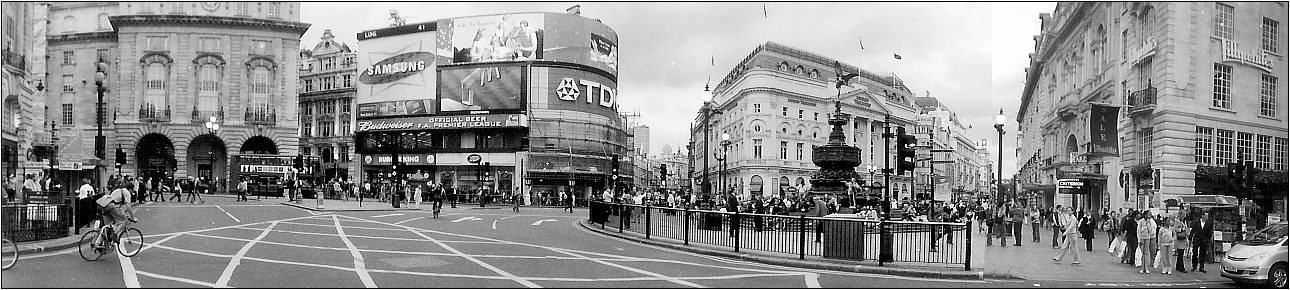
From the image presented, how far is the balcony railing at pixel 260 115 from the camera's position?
68.2 m

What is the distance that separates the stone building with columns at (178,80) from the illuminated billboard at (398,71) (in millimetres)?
9131

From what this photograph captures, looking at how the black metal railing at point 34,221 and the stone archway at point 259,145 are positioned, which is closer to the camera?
the black metal railing at point 34,221

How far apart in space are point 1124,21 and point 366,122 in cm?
6257

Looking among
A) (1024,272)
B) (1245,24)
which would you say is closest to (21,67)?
(1024,272)

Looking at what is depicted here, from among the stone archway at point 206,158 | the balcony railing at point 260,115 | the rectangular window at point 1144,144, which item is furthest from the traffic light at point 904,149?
the stone archway at point 206,158

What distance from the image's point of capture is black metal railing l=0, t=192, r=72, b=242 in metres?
16.4

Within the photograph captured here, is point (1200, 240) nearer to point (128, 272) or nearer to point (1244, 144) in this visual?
point (1244, 144)

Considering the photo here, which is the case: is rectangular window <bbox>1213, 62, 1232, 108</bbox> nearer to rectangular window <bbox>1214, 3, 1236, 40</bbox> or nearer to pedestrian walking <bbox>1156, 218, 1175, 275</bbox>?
rectangular window <bbox>1214, 3, 1236, 40</bbox>

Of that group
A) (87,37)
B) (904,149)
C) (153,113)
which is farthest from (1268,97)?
(87,37)

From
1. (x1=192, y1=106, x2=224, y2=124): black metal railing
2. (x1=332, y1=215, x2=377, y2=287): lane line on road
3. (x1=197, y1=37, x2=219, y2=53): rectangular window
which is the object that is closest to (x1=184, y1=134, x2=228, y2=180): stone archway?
(x1=192, y1=106, x2=224, y2=124): black metal railing

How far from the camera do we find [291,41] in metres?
69.4

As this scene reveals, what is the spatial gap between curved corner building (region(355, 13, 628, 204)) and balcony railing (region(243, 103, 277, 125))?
10006 millimetres

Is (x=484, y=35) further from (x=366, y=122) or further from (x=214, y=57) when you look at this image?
(x=214, y=57)

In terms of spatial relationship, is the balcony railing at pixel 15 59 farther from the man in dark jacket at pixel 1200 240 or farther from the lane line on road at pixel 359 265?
the man in dark jacket at pixel 1200 240
